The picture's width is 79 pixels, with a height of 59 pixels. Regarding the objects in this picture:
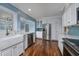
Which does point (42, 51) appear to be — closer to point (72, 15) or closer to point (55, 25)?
point (72, 15)

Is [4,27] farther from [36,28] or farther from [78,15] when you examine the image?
[36,28]

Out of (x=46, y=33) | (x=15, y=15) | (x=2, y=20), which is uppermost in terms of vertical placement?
(x=15, y=15)

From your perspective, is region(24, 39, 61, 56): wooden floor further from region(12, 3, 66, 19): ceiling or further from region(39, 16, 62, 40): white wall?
region(39, 16, 62, 40): white wall

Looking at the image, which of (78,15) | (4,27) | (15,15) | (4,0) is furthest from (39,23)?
(4,0)

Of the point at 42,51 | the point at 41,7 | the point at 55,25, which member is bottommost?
the point at 42,51

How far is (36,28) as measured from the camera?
9.95 metres

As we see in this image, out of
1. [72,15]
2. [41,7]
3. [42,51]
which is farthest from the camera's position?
[42,51]

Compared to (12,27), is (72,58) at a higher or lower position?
lower

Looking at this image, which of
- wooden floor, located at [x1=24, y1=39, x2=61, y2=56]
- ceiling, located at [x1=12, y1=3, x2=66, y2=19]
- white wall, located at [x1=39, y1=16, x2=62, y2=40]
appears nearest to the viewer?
ceiling, located at [x1=12, y1=3, x2=66, y2=19]

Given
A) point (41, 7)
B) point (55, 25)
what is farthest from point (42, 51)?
point (55, 25)

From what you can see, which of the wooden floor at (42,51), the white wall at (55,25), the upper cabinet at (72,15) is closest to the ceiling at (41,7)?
the upper cabinet at (72,15)

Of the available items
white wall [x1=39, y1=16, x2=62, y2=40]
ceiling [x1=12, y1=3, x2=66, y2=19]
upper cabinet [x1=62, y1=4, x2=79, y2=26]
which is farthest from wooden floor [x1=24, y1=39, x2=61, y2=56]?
white wall [x1=39, y1=16, x2=62, y2=40]

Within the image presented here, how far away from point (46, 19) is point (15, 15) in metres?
4.30

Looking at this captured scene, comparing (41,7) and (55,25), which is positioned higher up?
(41,7)
